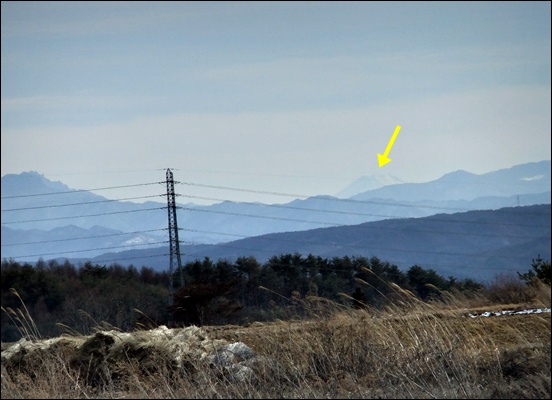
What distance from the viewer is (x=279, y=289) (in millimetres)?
84750

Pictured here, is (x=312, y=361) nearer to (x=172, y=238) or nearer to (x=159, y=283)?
(x=172, y=238)

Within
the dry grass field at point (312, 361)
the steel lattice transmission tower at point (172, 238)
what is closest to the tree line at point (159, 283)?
the steel lattice transmission tower at point (172, 238)

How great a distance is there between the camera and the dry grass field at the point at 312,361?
37.5ft

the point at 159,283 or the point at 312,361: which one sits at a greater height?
the point at 312,361

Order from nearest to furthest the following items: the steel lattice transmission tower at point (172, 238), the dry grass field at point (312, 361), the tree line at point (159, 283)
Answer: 1. the dry grass field at point (312, 361)
2. the steel lattice transmission tower at point (172, 238)
3. the tree line at point (159, 283)

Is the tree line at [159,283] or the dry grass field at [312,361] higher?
the dry grass field at [312,361]

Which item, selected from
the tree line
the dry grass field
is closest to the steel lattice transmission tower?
the tree line

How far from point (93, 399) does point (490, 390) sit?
4964 millimetres

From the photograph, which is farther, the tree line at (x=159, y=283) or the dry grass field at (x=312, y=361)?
the tree line at (x=159, y=283)

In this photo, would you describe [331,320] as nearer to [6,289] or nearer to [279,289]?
[279,289]

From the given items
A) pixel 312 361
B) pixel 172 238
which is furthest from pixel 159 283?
pixel 312 361

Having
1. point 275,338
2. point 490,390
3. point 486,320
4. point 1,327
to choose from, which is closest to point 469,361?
point 490,390

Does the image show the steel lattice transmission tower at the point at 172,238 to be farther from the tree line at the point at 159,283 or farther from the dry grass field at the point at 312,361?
the dry grass field at the point at 312,361

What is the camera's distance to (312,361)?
43.0 ft
